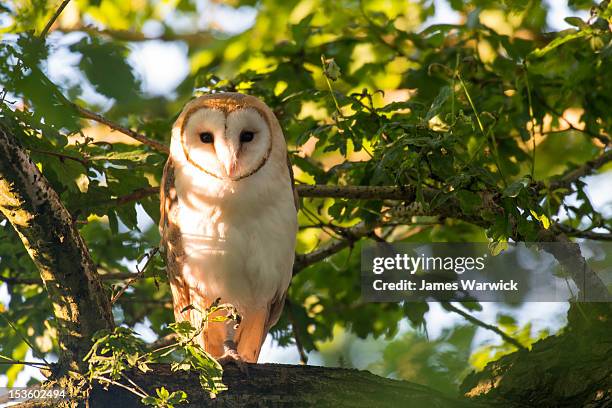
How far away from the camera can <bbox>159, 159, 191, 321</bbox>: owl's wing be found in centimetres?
342

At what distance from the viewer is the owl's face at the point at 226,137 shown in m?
3.32

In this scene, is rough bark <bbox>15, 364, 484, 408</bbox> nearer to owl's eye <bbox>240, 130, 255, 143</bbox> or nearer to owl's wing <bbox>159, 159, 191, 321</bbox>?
owl's wing <bbox>159, 159, 191, 321</bbox>

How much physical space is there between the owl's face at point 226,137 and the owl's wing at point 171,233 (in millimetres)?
157

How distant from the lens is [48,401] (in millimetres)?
2570

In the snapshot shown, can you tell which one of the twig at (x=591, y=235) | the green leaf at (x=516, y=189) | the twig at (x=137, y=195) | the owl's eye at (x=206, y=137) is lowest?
the green leaf at (x=516, y=189)

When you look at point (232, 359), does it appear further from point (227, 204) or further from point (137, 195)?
point (137, 195)

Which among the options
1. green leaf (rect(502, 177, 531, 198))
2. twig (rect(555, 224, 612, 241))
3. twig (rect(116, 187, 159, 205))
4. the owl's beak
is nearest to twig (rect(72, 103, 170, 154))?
twig (rect(116, 187, 159, 205))

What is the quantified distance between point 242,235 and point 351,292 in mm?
1709

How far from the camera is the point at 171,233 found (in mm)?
3438

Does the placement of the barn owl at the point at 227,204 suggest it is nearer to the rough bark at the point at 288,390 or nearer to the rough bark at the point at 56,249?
the rough bark at the point at 288,390

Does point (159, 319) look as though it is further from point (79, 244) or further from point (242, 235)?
point (79, 244)

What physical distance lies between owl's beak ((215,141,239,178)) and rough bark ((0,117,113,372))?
2.61ft

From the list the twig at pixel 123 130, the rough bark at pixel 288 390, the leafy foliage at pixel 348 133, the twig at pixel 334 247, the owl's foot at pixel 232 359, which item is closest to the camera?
the leafy foliage at pixel 348 133

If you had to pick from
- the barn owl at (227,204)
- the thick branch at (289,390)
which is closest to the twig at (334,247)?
the barn owl at (227,204)
